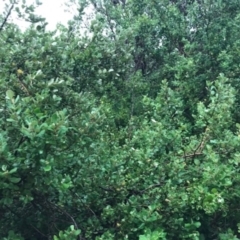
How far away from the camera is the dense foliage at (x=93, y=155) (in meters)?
2.73

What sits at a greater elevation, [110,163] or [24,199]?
[110,163]

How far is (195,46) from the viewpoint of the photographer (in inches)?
218

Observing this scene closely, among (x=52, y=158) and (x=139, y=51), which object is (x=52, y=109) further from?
(x=139, y=51)

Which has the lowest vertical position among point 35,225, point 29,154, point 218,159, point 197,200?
point 35,225

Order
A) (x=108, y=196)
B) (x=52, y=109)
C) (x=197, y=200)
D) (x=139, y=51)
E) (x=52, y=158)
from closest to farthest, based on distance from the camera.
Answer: (x=52, y=158), (x=52, y=109), (x=197, y=200), (x=108, y=196), (x=139, y=51)

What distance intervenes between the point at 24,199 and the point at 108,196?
87 centimetres

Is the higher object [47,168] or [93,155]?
[93,155]

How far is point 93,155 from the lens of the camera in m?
3.23

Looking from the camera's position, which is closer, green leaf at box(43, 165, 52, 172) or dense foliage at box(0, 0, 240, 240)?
green leaf at box(43, 165, 52, 172)

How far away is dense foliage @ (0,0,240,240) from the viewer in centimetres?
273

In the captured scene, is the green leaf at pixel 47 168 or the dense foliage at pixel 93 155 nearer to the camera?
the green leaf at pixel 47 168

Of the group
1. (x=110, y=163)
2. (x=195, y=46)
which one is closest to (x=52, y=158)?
(x=110, y=163)

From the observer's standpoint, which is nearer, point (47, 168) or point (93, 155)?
point (47, 168)

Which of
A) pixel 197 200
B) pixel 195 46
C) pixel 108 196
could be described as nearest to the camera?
pixel 197 200
